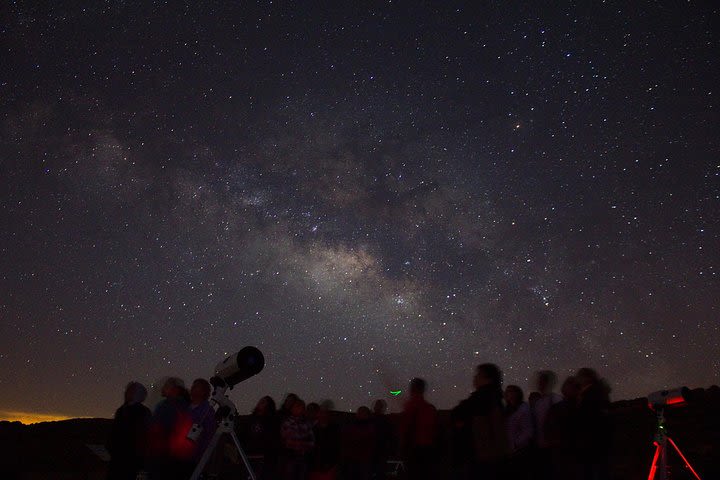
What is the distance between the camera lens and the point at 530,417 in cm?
573

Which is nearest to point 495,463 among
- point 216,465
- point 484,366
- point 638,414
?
point 484,366

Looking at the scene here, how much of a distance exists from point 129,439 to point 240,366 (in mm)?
1368

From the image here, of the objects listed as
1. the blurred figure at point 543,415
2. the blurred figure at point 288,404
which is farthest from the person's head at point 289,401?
the blurred figure at point 543,415

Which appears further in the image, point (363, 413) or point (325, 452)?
point (363, 413)

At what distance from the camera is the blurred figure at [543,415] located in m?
5.61

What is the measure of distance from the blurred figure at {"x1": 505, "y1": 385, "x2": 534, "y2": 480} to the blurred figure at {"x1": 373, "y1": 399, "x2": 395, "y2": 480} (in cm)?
271

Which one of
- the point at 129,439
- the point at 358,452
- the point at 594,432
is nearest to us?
the point at 594,432

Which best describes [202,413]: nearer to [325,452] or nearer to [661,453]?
[325,452]

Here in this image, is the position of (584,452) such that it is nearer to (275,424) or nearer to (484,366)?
(484,366)

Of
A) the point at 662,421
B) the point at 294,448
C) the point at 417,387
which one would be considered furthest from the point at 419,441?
the point at 662,421

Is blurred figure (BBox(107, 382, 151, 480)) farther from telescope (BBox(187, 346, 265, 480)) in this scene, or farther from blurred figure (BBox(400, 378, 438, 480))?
blurred figure (BBox(400, 378, 438, 480))

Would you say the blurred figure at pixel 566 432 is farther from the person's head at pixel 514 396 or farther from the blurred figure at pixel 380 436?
the blurred figure at pixel 380 436

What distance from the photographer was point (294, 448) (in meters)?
6.45

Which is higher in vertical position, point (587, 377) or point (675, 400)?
point (675, 400)
